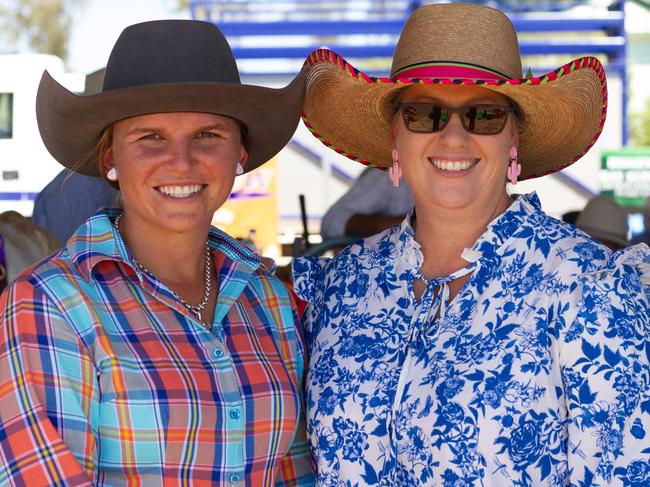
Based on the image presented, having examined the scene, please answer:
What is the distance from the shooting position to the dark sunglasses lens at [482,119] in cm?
250

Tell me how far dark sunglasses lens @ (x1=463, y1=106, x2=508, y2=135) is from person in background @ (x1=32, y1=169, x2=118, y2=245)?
69.3 inches

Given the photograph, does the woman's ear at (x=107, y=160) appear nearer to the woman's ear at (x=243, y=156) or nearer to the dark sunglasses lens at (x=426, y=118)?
the woman's ear at (x=243, y=156)

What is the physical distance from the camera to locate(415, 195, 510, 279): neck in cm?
253

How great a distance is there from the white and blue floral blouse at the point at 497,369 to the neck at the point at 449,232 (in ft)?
0.15

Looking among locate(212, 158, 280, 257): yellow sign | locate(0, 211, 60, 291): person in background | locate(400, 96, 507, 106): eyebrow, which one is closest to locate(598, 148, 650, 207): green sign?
locate(212, 158, 280, 257): yellow sign

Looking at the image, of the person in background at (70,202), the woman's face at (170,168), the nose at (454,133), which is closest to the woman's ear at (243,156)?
the woman's face at (170,168)

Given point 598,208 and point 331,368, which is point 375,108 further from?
point 598,208

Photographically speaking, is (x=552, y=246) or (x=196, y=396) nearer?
(x=196, y=396)

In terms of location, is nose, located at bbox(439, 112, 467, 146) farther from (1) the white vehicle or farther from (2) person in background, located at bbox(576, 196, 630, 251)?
(1) the white vehicle

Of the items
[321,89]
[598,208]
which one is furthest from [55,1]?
[321,89]

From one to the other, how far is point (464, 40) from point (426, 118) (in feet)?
0.75

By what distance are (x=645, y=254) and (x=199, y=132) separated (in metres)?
1.11

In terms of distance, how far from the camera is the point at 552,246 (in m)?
2.39

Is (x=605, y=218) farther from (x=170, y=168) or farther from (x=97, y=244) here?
(x=97, y=244)
